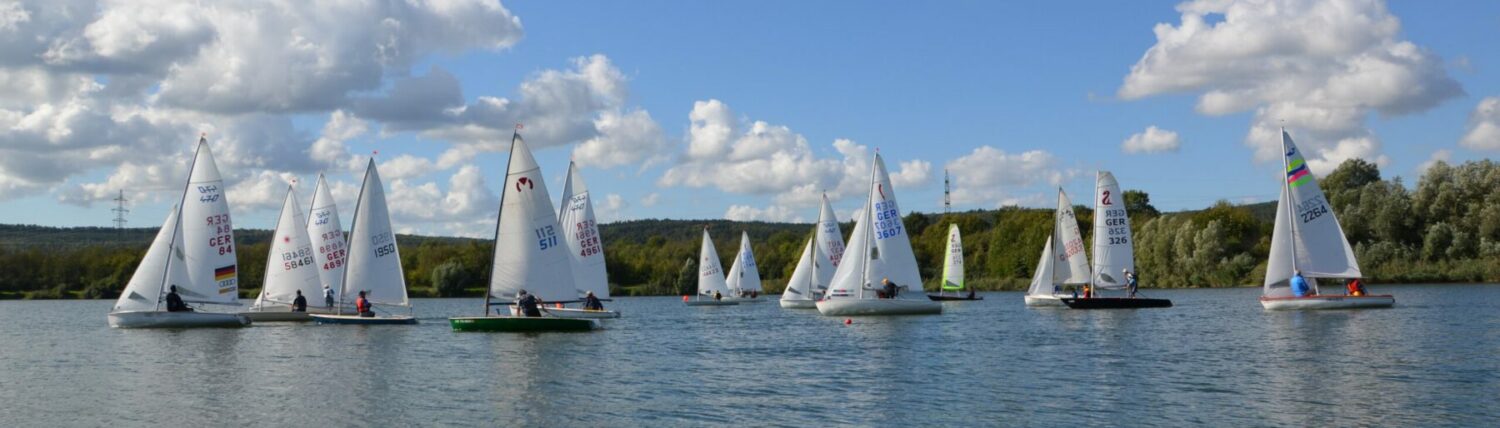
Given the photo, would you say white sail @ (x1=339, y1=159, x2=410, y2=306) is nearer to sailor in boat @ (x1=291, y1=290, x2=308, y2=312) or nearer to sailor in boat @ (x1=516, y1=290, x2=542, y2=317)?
sailor in boat @ (x1=291, y1=290, x2=308, y2=312)

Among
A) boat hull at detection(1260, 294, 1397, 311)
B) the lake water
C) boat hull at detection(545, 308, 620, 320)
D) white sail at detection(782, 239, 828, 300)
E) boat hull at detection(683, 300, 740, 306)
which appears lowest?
the lake water

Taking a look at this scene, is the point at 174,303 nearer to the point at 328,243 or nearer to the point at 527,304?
the point at 328,243

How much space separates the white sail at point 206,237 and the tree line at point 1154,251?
65707 millimetres

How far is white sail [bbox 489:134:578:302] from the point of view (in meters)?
38.9

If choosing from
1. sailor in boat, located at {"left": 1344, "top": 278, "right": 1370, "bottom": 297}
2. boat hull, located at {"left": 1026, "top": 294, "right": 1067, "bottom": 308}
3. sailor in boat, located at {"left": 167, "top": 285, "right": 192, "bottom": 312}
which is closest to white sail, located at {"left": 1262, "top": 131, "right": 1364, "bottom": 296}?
sailor in boat, located at {"left": 1344, "top": 278, "right": 1370, "bottom": 297}

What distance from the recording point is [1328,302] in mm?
45344

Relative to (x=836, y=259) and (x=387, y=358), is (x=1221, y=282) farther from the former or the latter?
(x=387, y=358)

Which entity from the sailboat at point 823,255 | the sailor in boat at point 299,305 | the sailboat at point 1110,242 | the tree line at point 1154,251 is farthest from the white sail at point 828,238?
the tree line at point 1154,251

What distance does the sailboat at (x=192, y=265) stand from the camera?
42.8 m

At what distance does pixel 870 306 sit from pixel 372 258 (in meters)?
16.9

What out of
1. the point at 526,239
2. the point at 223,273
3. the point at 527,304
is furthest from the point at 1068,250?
the point at 223,273

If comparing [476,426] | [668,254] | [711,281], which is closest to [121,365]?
[476,426]

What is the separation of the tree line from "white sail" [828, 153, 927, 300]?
46.8 m

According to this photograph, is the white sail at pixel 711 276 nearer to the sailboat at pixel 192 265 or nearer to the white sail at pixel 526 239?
the sailboat at pixel 192 265
